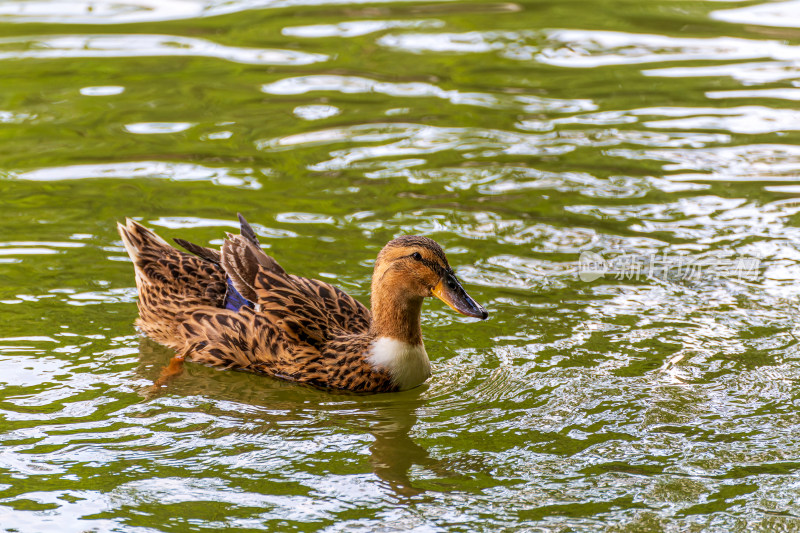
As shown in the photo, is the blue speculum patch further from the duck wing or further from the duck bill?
the duck bill

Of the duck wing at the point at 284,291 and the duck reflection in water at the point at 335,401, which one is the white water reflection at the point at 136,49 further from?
the duck reflection in water at the point at 335,401

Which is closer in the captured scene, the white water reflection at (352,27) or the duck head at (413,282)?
the duck head at (413,282)

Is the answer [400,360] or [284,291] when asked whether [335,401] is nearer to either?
[400,360]

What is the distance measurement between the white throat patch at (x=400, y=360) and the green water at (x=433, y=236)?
0.39 ft

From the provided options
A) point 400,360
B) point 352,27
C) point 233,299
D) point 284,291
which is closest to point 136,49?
point 352,27

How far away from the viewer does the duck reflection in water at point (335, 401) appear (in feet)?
21.6

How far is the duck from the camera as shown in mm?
7461

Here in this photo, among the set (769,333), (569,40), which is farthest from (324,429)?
(569,40)

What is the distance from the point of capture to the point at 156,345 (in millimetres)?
8336

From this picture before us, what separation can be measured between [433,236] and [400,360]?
2.50 meters

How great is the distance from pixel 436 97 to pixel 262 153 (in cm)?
248

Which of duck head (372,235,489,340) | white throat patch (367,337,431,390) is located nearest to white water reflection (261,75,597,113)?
duck head (372,235,489,340)

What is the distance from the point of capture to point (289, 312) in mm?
7801

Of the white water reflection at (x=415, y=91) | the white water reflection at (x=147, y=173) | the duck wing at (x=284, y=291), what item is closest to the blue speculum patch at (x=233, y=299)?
the duck wing at (x=284, y=291)
